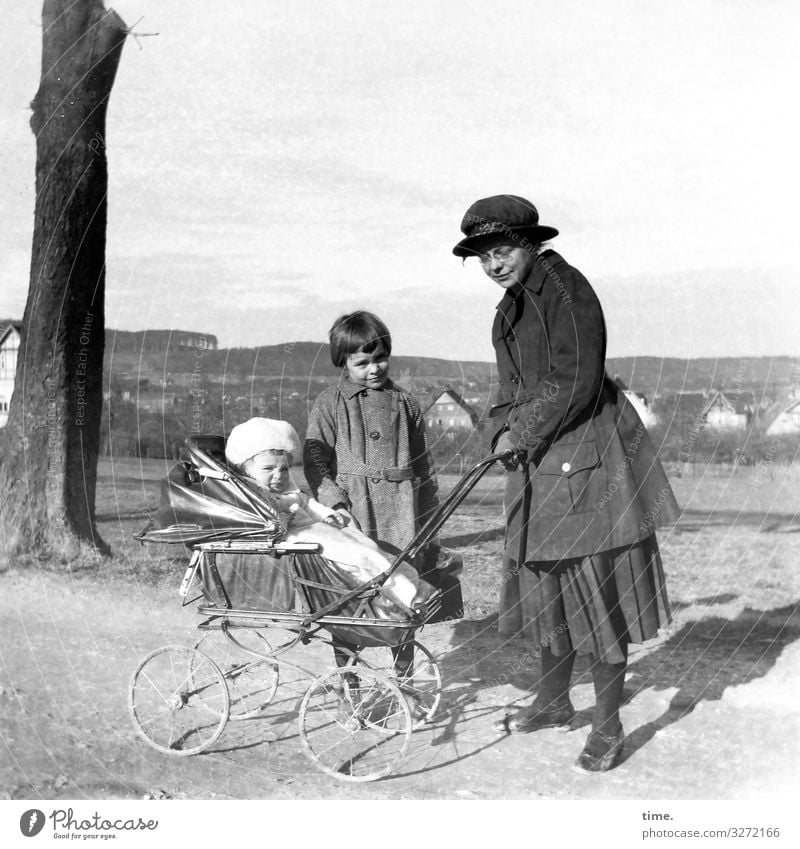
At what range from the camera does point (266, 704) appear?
3.37 m

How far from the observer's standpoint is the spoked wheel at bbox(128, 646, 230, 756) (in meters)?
3.17

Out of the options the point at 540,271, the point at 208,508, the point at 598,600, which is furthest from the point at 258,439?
the point at 598,600

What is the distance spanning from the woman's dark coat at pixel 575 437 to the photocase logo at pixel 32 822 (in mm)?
1817

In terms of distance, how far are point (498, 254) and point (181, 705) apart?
72.2 inches

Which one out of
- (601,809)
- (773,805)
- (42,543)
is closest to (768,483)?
(773,805)

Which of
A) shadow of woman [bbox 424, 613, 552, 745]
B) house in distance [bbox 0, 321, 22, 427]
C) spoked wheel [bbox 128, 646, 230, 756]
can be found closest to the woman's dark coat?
shadow of woman [bbox 424, 613, 552, 745]

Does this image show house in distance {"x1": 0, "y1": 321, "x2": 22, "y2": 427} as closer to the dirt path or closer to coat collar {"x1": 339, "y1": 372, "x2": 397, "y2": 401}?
the dirt path

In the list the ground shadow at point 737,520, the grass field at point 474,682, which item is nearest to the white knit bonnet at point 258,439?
the grass field at point 474,682

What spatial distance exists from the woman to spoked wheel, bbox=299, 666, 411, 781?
1.88ft

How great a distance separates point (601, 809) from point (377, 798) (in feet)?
2.38

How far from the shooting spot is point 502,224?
3021mm

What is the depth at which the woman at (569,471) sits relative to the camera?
301 centimetres

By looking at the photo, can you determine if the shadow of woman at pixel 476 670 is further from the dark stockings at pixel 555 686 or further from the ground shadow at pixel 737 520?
the ground shadow at pixel 737 520

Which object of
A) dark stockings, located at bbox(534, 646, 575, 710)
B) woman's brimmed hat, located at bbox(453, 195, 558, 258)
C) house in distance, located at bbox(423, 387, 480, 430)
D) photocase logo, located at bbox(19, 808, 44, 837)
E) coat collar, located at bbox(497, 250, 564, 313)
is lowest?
photocase logo, located at bbox(19, 808, 44, 837)
